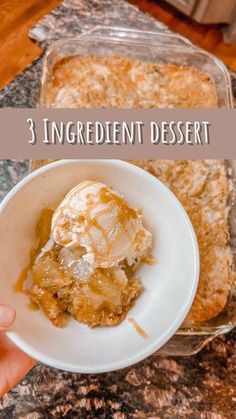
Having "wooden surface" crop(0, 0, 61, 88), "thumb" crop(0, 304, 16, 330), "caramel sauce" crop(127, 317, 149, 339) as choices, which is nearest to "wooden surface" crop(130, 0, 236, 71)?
"wooden surface" crop(0, 0, 61, 88)

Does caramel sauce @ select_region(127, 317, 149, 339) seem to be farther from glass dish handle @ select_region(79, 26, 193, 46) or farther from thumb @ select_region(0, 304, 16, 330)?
glass dish handle @ select_region(79, 26, 193, 46)

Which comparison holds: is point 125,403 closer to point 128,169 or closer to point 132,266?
point 132,266

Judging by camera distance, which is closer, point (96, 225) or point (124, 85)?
point (96, 225)

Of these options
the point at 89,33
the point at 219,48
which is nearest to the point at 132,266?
the point at 89,33

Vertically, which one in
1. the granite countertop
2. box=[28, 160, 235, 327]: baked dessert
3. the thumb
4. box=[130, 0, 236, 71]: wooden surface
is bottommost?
the granite countertop

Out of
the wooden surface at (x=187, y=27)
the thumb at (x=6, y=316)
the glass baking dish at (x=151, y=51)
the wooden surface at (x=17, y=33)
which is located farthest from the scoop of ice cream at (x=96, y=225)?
the wooden surface at (x=187, y=27)

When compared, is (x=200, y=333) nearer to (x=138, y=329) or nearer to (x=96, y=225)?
(x=138, y=329)

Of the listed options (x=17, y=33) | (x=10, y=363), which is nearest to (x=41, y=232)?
(x=10, y=363)
